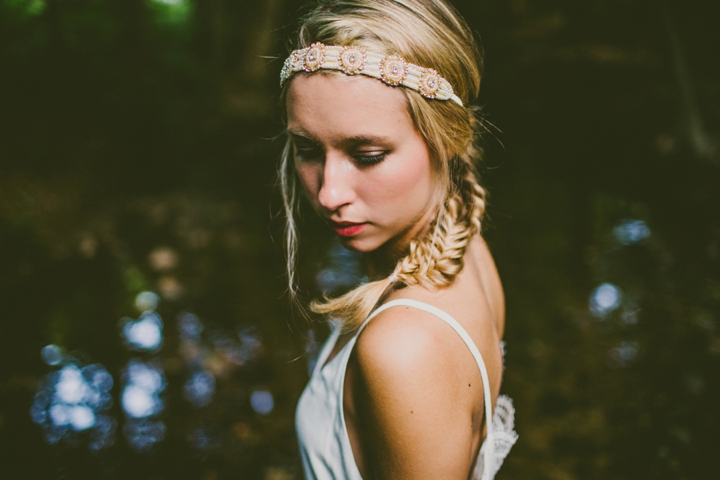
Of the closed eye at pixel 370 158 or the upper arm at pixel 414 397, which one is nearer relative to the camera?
the upper arm at pixel 414 397

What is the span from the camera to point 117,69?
666 centimetres

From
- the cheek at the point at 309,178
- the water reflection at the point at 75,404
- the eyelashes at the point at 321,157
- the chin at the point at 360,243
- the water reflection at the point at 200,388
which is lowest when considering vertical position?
the water reflection at the point at 200,388

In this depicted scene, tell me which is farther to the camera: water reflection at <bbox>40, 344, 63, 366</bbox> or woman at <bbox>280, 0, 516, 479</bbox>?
water reflection at <bbox>40, 344, 63, 366</bbox>

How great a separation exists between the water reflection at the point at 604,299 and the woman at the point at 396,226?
3.98 metres

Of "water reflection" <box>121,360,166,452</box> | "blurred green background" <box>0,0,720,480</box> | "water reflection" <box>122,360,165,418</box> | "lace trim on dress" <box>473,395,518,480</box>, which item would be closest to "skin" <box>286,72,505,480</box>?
"lace trim on dress" <box>473,395,518,480</box>

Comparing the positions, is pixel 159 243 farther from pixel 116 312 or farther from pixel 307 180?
pixel 307 180

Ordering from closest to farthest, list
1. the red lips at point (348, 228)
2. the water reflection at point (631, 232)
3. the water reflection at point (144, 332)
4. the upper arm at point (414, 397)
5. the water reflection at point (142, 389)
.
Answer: the upper arm at point (414, 397)
the red lips at point (348, 228)
the water reflection at point (142, 389)
the water reflection at point (144, 332)
the water reflection at point (631, 232)

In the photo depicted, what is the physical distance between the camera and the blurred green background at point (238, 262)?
3521 millimetres

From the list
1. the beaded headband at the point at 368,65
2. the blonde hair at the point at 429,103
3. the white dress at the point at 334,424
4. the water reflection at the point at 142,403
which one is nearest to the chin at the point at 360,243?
the blonde hair at the point at 429,103

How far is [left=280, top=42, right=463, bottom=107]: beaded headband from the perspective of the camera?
4.07 ft

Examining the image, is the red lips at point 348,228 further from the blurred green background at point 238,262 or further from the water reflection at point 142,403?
the water reflection at point 142,403

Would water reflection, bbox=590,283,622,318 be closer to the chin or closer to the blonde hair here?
the blonde hair

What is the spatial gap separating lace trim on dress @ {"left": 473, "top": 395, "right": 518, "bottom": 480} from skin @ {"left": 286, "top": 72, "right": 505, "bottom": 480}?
0.13 meters

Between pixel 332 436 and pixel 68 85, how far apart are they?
6.94m
